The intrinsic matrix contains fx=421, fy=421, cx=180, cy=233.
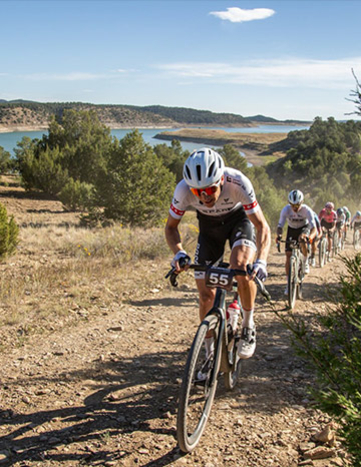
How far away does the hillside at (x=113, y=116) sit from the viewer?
115500mm

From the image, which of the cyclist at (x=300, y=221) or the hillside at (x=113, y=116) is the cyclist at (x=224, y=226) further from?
the hillside at (x=113, y=116)

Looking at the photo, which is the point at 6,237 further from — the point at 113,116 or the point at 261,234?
the point at 113,116

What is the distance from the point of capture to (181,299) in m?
7.91

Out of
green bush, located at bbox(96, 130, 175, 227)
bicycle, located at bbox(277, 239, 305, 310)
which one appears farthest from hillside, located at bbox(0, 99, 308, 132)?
bicycle, located at bbox(277, 239, 305, 310)

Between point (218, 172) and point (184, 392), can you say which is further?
point (218, 172)

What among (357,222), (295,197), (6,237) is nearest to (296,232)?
(295,197)

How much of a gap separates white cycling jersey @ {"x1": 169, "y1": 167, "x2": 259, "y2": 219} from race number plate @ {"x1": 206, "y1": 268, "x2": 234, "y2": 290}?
0.85 metres

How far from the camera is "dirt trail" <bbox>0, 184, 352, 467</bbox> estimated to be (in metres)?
3.27

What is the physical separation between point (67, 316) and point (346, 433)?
4870 millimetres

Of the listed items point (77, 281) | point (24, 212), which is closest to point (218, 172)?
point (77, 281)

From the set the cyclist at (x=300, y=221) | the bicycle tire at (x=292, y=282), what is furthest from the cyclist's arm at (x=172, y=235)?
the cyclist at (x=300, y=221)

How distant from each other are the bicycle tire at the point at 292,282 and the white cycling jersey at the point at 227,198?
3.86 meters

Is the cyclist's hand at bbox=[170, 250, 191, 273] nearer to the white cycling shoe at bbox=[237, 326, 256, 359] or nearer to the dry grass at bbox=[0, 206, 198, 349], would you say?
the white cycling shoe at bbox=[237, 326, 256, 359]

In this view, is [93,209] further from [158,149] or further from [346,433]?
[158,149]
